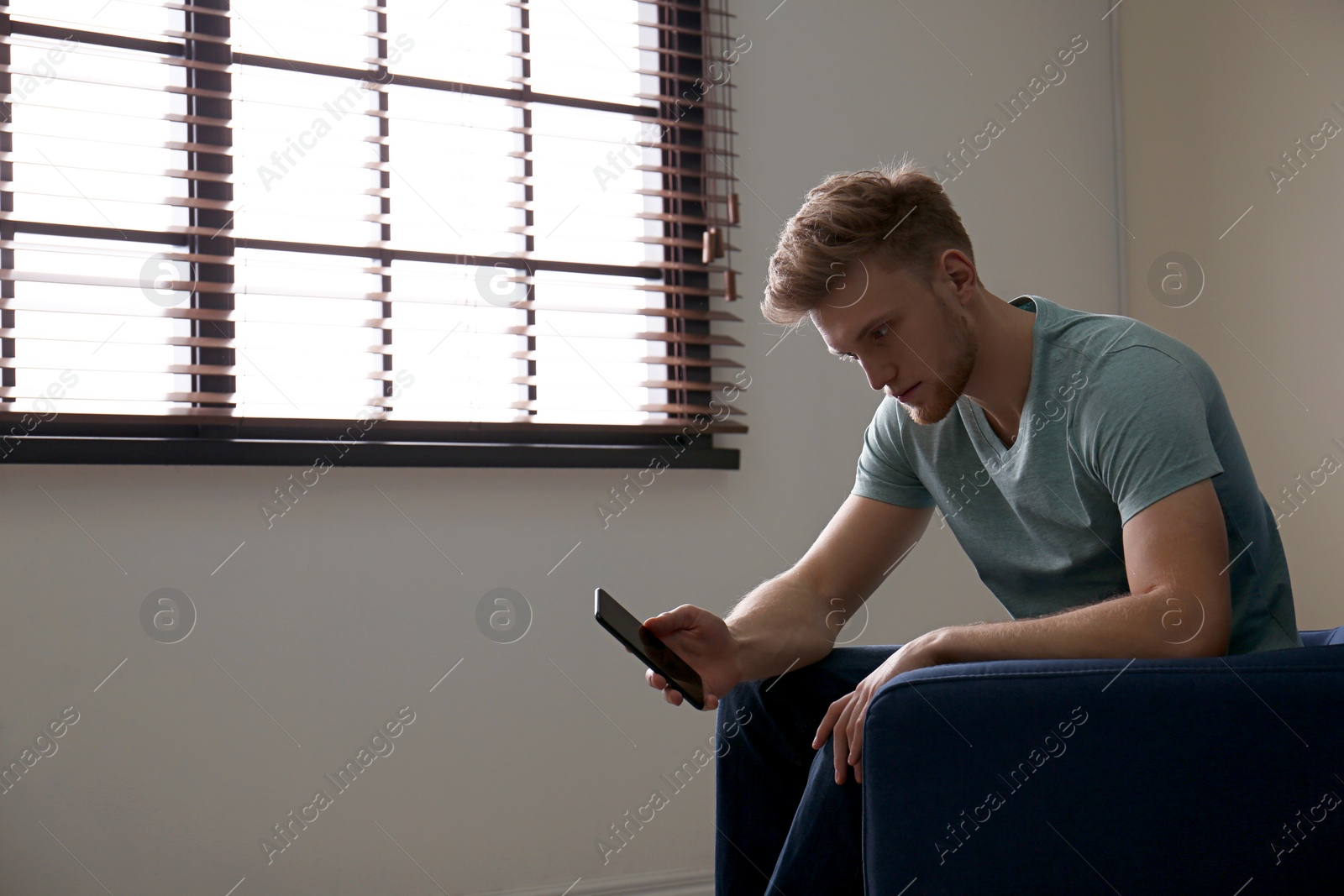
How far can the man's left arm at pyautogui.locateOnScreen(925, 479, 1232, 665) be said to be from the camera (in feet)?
3.81

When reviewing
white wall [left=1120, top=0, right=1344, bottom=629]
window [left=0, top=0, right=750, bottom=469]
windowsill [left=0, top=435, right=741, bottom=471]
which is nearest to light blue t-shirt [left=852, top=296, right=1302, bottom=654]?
windowsill [left=0, top=435, right=741, bottom=471]

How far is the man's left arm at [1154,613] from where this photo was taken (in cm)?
116

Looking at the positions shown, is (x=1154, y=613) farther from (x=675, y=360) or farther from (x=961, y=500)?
(x=675, y=360)

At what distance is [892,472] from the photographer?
1.72 m

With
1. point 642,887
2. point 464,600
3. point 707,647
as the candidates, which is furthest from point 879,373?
point 642,887

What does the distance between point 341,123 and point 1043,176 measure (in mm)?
1801

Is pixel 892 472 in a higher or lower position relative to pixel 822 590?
higher

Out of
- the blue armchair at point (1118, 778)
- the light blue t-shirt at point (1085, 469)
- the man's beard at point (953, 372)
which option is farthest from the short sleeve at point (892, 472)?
the blue armchair at point (1118, 778)

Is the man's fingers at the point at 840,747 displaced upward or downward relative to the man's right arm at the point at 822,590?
downward

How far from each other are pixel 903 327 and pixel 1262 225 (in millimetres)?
1628

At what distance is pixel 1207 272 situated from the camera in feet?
9.14

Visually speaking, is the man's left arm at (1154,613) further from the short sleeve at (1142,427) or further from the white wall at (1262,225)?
the white wall at (1262,225)

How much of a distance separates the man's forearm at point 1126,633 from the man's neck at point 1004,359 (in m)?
0.39

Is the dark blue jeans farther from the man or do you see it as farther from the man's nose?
the man's nose
